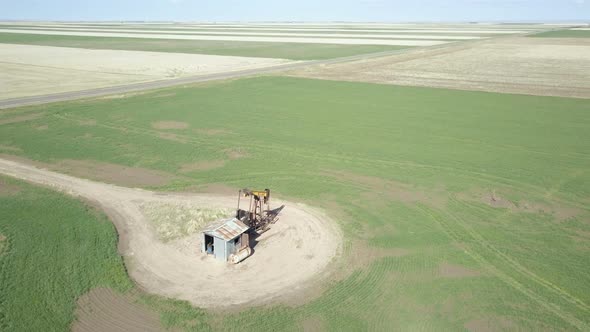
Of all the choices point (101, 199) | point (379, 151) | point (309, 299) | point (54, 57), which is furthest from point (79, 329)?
point (54, 57)

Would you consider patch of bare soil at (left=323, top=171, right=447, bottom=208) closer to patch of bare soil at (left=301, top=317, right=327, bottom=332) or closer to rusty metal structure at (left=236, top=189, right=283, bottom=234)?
rusty metal structure at (left=236, top=189, right=283, bottom=234)

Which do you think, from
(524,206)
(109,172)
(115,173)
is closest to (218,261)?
(115,173)

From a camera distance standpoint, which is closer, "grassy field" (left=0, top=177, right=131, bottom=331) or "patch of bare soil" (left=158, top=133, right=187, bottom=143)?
"grassy field" (left=0, top=177, right=131, bottom=331)

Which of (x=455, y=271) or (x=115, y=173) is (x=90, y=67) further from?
(x=455, y=271)

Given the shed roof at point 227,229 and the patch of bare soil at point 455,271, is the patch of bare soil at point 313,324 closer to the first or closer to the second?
the shed roof at point 227,229

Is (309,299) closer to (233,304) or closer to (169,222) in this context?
(233,304)

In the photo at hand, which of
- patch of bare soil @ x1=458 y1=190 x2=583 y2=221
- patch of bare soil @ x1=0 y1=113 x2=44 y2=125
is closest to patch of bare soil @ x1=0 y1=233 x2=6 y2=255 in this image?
patch of bare soil @ x1=458 y1=190 x2=583 y2=221
